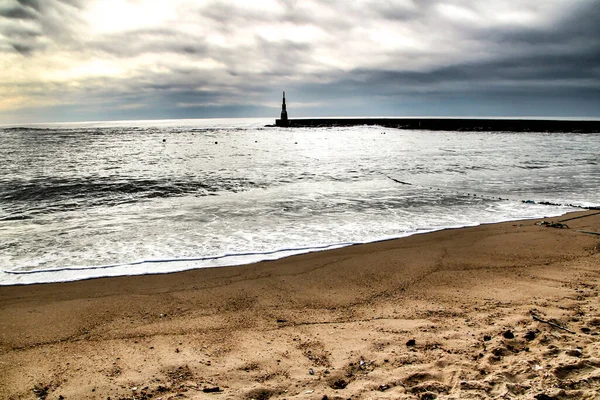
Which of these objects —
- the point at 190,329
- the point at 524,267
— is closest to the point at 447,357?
the point at 190,329

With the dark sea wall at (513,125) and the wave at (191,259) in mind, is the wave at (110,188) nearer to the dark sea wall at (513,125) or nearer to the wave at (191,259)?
the wave at (191,259)

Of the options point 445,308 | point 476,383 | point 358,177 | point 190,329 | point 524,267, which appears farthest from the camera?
point 358,177

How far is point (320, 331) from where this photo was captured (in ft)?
11.5

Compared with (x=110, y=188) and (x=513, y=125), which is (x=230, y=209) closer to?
(x=110, y=188)

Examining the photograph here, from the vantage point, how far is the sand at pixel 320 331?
2.67 m

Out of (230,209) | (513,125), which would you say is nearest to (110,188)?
(230,209)

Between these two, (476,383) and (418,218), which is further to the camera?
(418,218)

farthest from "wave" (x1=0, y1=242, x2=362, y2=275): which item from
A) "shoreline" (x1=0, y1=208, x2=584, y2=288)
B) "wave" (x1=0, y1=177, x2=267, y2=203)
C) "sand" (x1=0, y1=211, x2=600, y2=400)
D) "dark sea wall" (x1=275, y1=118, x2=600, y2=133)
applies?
"dark sea wall" (x1=275, y1=118, x2=600, y2=133)

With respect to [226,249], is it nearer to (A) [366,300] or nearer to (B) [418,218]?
(A) [366,300]

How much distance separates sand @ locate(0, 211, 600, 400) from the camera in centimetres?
267

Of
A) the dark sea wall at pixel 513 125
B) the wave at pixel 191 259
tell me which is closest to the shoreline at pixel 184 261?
the wave at pixel 191 259

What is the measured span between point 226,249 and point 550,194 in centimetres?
1023

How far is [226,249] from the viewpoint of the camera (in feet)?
20.3

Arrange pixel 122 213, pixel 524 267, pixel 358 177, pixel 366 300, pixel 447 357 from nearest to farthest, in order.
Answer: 1. pixel 447 357
2. pixel 366 300
3. pixel 524 267
4. pixel 122 213
5. pixel 358 177
